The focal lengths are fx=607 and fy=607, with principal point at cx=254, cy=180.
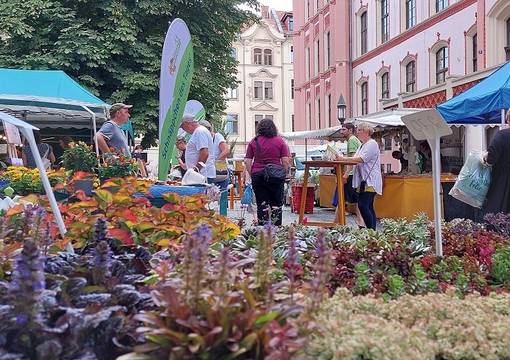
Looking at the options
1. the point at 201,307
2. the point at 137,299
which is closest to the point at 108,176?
the point at 137,299

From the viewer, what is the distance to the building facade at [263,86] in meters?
55.9

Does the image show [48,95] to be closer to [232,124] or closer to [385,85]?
[385,85]

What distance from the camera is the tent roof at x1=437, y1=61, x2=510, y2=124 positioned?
7.41m

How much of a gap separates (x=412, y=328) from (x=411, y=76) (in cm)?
2175

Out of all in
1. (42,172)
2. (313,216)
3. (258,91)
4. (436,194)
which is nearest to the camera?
(42,172)

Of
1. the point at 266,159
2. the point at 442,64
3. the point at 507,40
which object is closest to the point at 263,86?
the point at 442,64

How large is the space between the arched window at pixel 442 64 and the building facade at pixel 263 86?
117 ft

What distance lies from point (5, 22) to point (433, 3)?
13.6m

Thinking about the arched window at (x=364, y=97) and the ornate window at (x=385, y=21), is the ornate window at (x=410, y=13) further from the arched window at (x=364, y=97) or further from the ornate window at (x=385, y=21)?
the arched window at (x=364, y=97)

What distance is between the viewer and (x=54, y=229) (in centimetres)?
331

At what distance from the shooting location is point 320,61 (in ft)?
108

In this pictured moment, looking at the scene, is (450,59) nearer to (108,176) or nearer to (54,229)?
(108,176)

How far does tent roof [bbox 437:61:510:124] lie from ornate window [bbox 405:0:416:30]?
14.5 m

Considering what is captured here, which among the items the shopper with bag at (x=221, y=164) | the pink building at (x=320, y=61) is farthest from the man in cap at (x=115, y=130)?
the pink building at (x=320, y=61)
